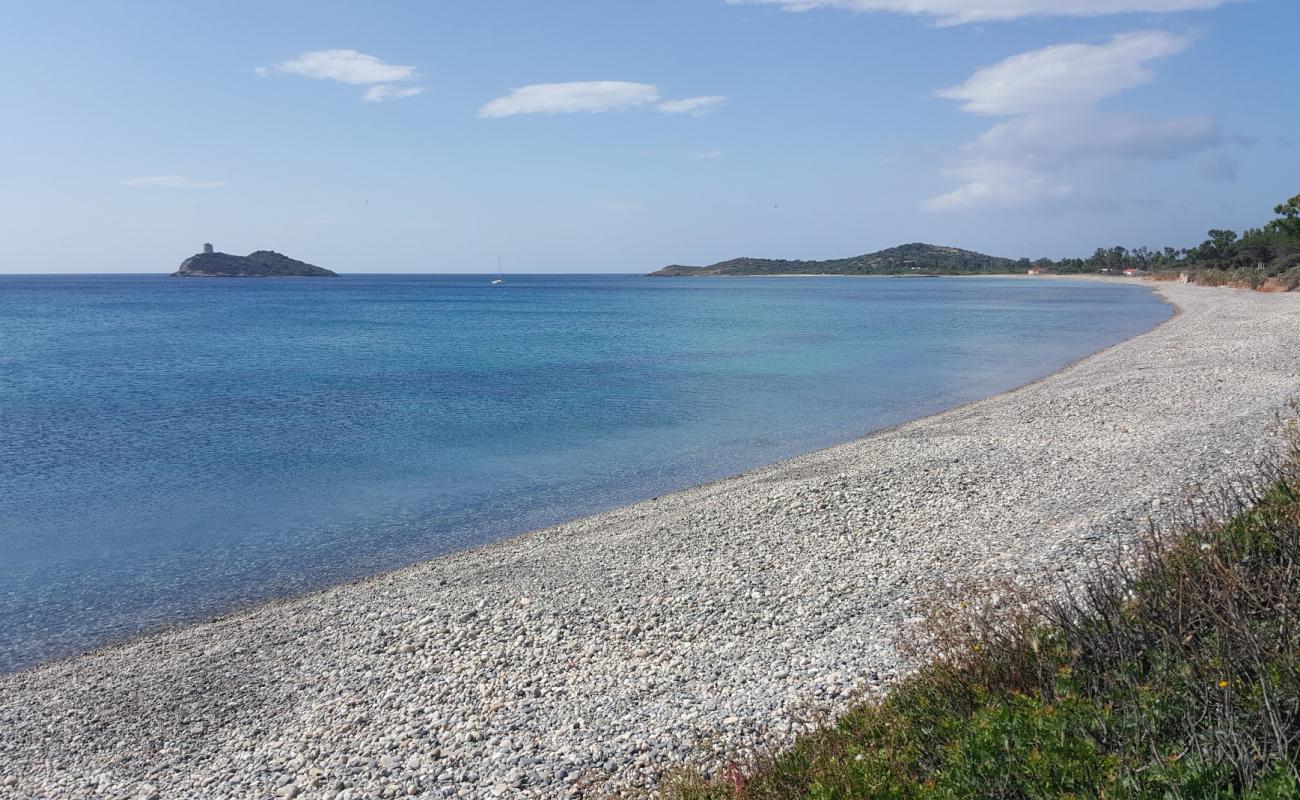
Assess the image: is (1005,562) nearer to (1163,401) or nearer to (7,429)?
(1163,401)

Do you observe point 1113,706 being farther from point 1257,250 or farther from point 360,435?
point 1257,250

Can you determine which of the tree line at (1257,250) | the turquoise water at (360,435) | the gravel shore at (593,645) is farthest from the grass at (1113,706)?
the tree line at (1257,250)

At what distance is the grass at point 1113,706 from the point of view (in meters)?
3.71

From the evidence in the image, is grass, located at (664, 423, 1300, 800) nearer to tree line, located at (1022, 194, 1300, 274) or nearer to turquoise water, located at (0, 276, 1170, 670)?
turquoise water, located at (0, 276, 1170, 670)

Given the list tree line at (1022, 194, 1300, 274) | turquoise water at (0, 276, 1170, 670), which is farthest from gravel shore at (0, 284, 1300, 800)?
tree line at (1022, 194, 1300, 274)

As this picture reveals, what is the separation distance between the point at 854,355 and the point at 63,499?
114 ft

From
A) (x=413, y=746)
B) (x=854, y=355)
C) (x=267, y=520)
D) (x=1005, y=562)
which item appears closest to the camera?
(x=413, y=746)

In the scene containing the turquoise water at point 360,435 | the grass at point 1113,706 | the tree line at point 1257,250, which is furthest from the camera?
the tree line at point 1257,250

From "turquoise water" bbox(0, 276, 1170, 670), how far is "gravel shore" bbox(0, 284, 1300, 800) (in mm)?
2169

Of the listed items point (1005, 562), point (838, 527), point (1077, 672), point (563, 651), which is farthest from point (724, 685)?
point (838, 527)

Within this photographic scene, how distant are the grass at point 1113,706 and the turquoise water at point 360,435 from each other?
33.6 feet

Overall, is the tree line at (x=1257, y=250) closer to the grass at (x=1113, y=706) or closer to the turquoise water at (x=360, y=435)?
the turquoise water at (x=360, y=435)

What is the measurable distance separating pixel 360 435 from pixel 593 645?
17979mm

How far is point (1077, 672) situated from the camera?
474 centimetres
